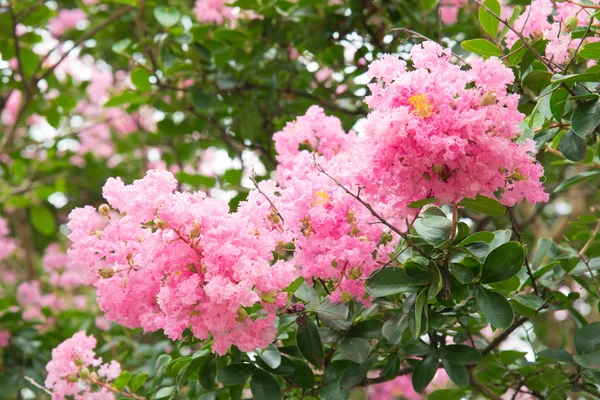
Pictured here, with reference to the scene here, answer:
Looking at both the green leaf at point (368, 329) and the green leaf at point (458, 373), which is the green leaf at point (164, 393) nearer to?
the green leaf at point (368, 329)

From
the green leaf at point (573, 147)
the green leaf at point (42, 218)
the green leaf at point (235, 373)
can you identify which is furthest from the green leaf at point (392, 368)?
the green leaf at point (42, 218)

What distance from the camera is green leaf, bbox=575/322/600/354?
46.6 inches

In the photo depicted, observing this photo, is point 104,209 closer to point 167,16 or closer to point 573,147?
point 573,147

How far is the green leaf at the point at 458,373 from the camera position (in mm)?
1192

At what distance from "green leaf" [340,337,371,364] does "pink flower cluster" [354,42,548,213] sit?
0.27 meters

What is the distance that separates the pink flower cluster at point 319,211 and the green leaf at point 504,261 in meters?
0.07

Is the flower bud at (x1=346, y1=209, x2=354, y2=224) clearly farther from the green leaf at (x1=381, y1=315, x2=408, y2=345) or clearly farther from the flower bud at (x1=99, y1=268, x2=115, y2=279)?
the flower bud at (x1=99, y1=268, x2=115, y2=279)

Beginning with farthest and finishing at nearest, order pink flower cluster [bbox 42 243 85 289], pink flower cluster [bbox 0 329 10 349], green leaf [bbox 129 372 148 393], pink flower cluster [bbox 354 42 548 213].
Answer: pink flower cluster [bbox 42 243 85 289] < pink flower cluster [bbox 0 329 10 349] < green leaf [bbox 129 372 148 393] < pink flower cluster [bbox 354 42 548 213]

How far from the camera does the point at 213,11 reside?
208 cm

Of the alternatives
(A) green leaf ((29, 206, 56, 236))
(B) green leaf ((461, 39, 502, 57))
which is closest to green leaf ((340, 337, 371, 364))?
(B) green leaf ((461, 39, 502, 57))

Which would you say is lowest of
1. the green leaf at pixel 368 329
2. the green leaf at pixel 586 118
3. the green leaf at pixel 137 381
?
the green leaf at pixel 137 381

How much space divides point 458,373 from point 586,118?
0.49m

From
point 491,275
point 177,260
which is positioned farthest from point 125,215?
point 491,275

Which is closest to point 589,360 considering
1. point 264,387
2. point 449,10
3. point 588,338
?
point 588,338
